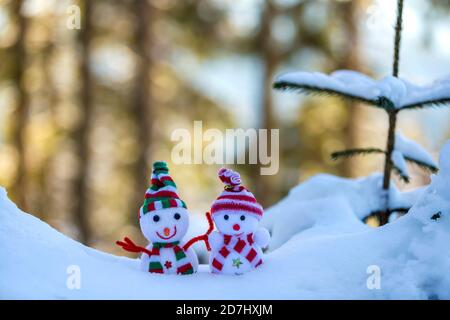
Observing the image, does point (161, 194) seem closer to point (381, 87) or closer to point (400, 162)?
point (381, 87)

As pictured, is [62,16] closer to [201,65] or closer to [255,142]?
[201,65]

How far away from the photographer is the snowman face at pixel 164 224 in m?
3.01

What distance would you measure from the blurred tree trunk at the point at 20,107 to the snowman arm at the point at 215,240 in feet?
29.2

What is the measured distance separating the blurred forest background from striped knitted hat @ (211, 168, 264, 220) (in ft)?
24.2

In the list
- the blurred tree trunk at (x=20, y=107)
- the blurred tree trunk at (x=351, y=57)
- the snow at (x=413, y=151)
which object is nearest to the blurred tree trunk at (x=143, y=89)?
the blurred tree trunk at (x=20, y=107)

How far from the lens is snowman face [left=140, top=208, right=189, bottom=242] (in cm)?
301

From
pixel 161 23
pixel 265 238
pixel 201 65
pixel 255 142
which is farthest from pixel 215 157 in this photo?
pixel 265 238

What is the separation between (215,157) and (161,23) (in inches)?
125

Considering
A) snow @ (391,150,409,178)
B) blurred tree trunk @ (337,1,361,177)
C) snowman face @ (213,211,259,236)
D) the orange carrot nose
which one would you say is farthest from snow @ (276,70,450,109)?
blurred tree trunk @ (337,1,361,177)

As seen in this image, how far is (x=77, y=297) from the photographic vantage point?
7.86 feet

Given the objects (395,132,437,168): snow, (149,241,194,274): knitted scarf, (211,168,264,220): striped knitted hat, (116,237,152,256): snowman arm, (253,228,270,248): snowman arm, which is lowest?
(149,241,194,274): knitted scarf

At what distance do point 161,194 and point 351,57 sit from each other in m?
9.27
